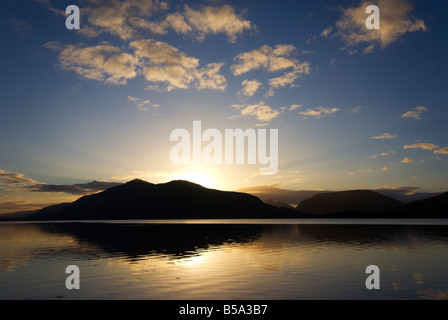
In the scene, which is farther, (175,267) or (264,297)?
(175,267)
